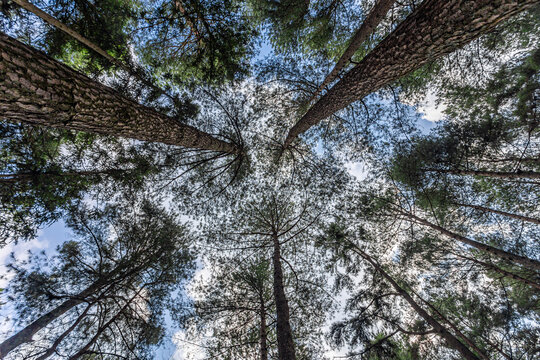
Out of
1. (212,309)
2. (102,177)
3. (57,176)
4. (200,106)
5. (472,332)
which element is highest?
(200,106)

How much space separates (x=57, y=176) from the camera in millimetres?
3568

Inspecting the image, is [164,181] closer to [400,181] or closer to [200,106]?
[200,106]

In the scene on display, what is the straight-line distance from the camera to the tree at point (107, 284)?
12.7 ft

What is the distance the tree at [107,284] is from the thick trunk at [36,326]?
0.05ft

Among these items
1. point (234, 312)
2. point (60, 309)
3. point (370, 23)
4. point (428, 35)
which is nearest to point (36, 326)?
point (60, 309)

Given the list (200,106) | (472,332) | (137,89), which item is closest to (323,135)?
(200,106)

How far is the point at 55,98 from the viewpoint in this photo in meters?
1.67

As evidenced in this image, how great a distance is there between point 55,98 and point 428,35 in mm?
3923

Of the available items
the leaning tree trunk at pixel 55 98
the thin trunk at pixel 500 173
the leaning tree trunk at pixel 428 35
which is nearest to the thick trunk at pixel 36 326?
the leaning tree trunk at pixel 55 98

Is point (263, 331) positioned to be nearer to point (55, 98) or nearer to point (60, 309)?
point (60, 309)

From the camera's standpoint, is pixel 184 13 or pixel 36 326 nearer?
pixel 184 13

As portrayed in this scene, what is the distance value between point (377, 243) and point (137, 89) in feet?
27.7

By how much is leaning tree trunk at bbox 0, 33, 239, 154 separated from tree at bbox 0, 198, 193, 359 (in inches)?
144

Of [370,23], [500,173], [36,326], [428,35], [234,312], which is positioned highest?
[370,23]
